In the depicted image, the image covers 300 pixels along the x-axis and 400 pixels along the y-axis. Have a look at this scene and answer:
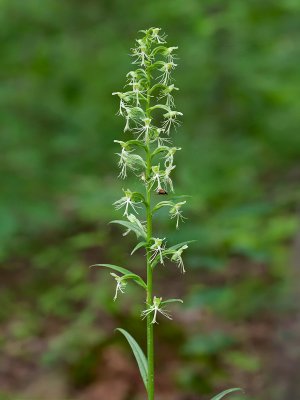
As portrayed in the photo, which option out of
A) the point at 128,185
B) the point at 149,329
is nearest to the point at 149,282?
the point at 149,329

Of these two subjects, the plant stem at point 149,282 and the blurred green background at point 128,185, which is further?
the blurred green background at point 128,185

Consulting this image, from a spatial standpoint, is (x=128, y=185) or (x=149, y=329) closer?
(x=149, y=329)

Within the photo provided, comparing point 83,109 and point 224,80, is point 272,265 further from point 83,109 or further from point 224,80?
point 83,109

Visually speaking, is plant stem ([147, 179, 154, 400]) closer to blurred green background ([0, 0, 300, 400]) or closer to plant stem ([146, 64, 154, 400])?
plant stem ([146, 64, 154, 400])

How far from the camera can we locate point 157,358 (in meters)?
7.27

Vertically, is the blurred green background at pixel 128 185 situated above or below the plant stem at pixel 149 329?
above

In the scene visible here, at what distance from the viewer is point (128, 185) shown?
25.7 feet

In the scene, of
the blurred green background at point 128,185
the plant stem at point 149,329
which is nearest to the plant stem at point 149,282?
the plant stem at point 149,329

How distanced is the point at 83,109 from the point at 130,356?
350 cm

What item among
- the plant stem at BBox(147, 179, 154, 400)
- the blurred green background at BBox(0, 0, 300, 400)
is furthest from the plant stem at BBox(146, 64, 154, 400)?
the blurred green background at BBox(0, 0, 300, 400)

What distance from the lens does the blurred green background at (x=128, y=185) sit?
7.15 meters

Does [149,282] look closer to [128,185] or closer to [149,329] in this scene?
[149,329]

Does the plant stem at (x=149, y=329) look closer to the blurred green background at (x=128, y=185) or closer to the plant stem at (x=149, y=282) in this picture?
the plant stem at (x=149, y=282)

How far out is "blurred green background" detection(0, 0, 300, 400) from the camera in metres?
7.15
